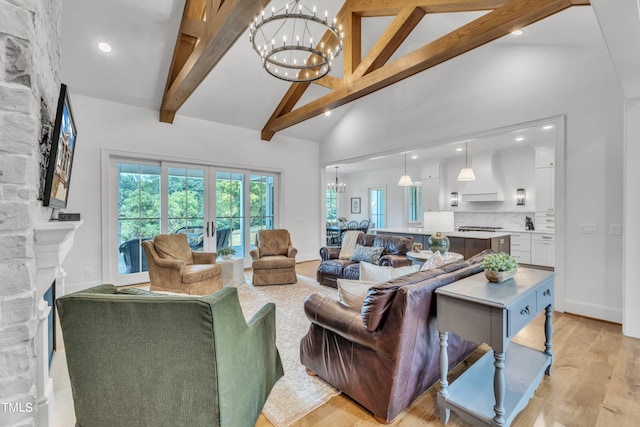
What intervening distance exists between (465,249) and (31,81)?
5.21 meters

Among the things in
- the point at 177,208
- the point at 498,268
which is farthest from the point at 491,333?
the point at 177,208

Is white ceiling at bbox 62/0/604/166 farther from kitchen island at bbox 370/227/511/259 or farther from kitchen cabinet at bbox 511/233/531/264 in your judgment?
kitchen island at bbox 370/227/511/259

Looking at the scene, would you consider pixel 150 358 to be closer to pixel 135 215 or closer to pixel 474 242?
pixel 135 215

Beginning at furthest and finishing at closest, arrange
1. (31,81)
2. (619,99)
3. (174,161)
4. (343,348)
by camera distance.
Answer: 1. (174,161)
2. (619,99)
3. (343,348)
4. (31,81)

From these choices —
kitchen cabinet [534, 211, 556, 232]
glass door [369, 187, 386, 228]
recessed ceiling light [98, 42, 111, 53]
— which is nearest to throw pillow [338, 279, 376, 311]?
recessed ceiling light [98, 42, 111, 53]

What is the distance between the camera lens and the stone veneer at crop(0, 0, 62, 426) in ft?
4.45

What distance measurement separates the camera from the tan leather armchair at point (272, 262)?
463 cm

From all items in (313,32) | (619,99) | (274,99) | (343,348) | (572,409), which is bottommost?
(572,409)

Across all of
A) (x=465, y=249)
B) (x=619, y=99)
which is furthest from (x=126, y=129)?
(x=619, y=99)

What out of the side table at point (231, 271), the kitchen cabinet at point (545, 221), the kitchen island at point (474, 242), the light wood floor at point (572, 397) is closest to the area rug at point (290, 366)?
the light wood floor at point (572, 397)

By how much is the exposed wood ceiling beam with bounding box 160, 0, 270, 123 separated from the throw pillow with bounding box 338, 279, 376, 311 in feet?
7.53

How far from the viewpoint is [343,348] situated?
192cm

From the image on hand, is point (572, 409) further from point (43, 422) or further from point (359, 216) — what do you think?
point (359, 216)

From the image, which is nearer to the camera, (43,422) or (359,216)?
(43,422)
